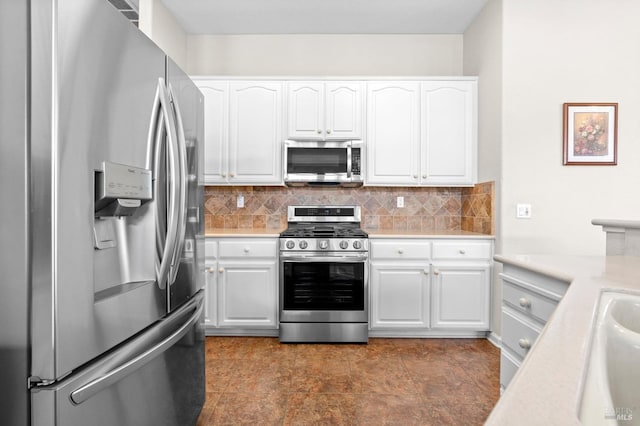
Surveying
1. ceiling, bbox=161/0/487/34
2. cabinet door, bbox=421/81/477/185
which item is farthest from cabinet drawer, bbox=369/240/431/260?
ceiling, bbox=161/0/487/34

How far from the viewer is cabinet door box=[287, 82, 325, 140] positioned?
3645mm

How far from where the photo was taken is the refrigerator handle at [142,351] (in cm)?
101

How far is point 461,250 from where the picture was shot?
3.34m

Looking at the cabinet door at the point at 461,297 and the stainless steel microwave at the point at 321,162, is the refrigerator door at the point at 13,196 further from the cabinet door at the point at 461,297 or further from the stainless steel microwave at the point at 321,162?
the cabinet door at the point at 461,297

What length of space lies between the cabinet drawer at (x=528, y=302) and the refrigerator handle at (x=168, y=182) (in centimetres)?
139

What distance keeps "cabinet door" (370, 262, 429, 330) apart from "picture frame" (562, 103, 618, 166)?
59.1 inches

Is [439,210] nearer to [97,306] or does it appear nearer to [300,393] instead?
[300,393]

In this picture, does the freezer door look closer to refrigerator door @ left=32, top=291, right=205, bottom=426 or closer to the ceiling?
refrigerator door @ left=32, top=291, right=205, bottom=426

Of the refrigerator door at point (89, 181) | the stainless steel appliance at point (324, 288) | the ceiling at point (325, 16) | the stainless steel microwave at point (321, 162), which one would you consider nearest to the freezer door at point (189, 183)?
the refrigerator door at point (89, 181)

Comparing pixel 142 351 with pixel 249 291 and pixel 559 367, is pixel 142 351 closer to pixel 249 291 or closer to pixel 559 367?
pixel 559 367

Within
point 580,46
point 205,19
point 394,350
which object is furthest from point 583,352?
point 205,19

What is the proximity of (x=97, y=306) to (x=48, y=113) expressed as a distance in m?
0.51

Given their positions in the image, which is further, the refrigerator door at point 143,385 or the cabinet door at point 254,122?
the cabinet door at point 254,122

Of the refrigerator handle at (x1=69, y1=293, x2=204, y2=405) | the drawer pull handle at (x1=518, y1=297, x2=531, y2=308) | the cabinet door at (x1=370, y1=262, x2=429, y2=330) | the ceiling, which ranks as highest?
the ceiling
